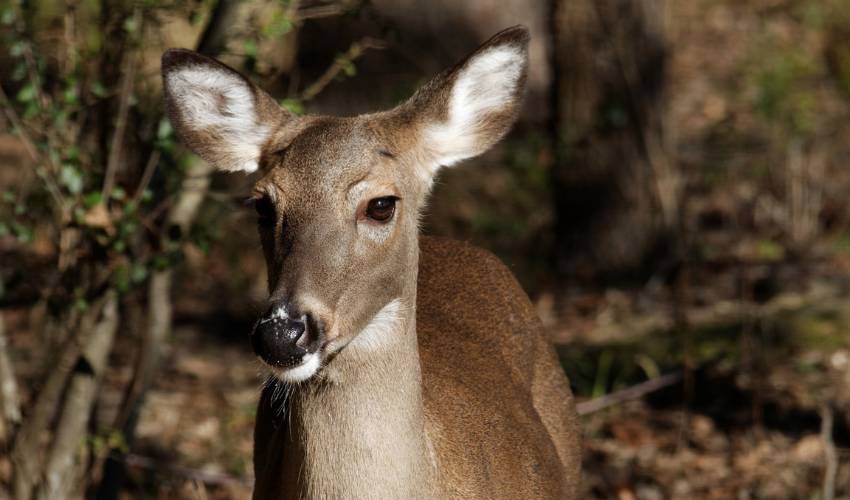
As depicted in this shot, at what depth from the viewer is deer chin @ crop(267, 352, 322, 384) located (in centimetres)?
351

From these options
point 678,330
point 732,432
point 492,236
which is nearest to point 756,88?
point 492,236

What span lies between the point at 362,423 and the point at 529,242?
21.0 feet

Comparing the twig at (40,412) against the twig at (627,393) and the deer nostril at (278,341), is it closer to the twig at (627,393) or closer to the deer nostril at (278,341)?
the deer nostril at (278,341)

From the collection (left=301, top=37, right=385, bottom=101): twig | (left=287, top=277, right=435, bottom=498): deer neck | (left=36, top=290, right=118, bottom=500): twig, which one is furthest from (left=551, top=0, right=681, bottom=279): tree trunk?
(left=287, top=277, right=435, bottom=498): deer neck

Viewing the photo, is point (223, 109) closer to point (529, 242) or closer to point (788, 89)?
point (529, 242)

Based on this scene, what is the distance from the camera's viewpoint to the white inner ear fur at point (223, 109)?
4473mm

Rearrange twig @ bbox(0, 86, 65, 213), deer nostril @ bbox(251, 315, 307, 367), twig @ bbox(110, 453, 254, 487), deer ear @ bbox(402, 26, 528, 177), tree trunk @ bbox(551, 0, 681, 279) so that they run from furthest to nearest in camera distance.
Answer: tree trunk @ bbox(551, 0, 681, 279), twig @ bbox(110, 453, 254, 487), twig @ bbox(0, 86, 65, 213), deer ear @ bbox(402, 26, 528, 177), deer nostril @ bbox(251, 315, 307, 367)

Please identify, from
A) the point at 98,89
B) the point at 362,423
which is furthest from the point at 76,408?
the point at 362,423

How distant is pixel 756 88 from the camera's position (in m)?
12.6

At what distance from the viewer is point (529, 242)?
10.2 meters

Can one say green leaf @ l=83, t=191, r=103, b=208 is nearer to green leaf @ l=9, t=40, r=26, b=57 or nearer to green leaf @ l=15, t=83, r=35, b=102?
green leaf @ l=15, t=83, r=35, b=102

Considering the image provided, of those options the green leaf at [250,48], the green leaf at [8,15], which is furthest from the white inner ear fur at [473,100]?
the green leaf at [8,15]

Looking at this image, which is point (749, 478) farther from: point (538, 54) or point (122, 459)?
point (538, 54)

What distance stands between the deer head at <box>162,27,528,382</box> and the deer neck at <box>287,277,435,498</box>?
0.17ft
